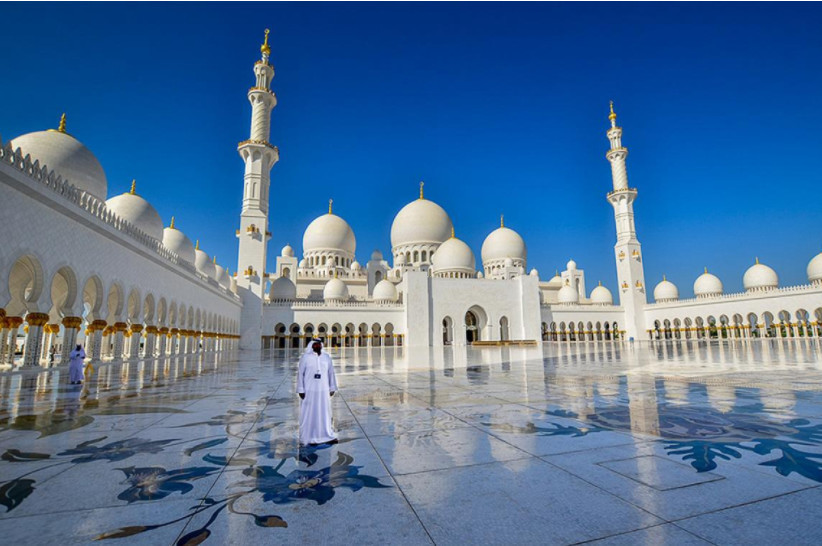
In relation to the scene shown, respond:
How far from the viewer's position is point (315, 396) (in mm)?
3416

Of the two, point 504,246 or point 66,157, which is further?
point 504,246

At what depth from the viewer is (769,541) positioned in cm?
157

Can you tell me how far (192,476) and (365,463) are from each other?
39.0 inches

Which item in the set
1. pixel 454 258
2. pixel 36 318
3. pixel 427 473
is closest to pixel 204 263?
pixel 454 258

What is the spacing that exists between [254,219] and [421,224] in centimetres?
1453

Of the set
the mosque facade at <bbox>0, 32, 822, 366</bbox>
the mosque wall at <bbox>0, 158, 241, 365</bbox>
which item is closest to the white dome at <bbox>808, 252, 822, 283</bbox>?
the mosque facade at <bbox>0, 32, 822, 366</bbox>

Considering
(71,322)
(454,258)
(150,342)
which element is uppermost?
(454,258)

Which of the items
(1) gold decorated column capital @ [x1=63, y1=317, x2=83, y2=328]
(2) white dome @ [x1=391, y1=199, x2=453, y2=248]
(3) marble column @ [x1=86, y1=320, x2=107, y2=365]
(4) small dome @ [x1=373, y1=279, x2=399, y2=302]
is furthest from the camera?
(2) white dome @ [x1=391, y1=199, x2=453, y2=248]

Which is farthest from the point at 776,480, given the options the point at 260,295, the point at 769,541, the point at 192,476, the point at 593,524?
Answer: the point at 260,295

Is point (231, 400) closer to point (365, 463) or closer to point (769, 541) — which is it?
point (365, 463)

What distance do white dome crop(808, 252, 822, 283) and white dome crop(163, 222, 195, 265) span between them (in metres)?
38.0

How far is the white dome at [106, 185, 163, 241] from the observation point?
15.8 meters

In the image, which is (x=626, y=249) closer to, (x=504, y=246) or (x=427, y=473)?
(x=504, y=246)

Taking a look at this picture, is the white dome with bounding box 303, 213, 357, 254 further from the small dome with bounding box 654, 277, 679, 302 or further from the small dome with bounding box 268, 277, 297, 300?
the small dome with bounding box 654, 277, 679, 302
